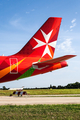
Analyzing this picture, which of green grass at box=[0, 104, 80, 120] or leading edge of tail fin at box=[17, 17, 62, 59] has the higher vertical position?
leading edge of tail fin at box=[17, 17, 62, 59]

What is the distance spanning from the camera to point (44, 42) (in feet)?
58.0

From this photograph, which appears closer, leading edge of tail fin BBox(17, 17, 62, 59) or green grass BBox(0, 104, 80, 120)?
green grass BBox(0, 104, 80, 120)

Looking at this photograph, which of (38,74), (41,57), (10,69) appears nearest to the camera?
(10,69)

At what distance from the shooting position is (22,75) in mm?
15328

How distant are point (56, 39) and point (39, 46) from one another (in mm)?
2695

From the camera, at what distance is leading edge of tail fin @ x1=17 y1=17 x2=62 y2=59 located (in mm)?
17359

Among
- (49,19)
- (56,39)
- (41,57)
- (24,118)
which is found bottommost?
(24,118)

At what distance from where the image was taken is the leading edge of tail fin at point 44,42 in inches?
683

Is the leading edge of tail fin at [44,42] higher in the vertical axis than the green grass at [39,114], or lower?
higher

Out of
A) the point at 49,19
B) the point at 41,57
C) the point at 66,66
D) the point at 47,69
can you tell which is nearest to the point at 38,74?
the point at 47,69

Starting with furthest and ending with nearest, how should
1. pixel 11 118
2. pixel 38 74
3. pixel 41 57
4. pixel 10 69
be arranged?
pixel 41 57
pixel 38 74
pixel 10 69
pixel 11 118

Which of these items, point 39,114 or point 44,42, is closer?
point 39,114

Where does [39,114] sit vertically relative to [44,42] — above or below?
below

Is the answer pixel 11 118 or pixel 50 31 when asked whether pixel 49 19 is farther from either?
pixel 11 118
